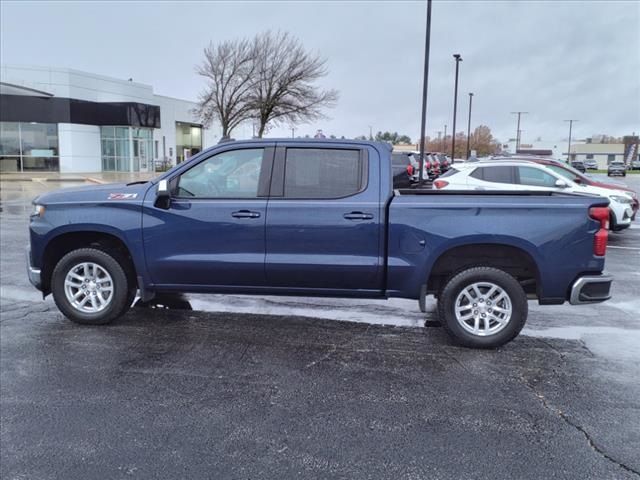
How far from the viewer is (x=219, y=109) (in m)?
38.6

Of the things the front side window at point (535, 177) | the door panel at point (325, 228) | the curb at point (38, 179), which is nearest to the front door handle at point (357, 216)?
the door panel at point (325, 228)

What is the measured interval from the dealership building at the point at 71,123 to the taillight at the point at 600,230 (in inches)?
1469

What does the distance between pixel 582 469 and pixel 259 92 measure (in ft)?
119

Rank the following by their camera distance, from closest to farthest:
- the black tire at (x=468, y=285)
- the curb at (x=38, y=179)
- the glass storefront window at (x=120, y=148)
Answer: the black tire at (x=468, y=285) < the curb at (x=38, y=179) < the glass storefront window at (x=120, y=148)

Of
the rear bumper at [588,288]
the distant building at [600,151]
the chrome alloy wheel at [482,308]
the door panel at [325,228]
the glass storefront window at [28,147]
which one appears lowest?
the chrome alloy wheel at [482,308]

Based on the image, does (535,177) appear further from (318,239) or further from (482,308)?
(318,239)

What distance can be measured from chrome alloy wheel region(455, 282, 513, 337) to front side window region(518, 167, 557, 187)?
8220 millimetres

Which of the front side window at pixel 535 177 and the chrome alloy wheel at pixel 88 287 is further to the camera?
the front side window at pixel 535 177

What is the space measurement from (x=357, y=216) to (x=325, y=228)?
1.04 ft

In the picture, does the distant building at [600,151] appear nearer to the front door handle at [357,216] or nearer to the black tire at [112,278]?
the front door handle at [357,216]

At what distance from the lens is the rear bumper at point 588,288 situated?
16.4ft

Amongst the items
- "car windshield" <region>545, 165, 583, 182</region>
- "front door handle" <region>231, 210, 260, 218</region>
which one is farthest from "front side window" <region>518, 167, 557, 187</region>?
"front door handle" <region>231, 210, 260, 218</region>

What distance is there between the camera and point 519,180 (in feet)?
41.9

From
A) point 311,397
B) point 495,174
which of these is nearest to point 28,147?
point 495,174
